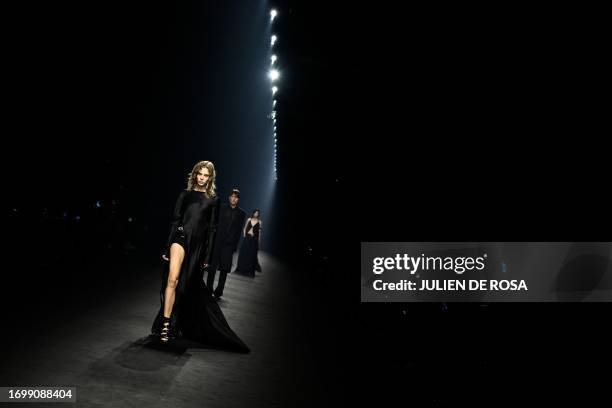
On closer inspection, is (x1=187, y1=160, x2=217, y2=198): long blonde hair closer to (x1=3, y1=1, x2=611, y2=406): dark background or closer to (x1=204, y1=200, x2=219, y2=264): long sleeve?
(x1=204, y1=200, x2=219, y2=264): long sleeve

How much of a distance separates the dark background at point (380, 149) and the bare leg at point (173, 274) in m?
1.93

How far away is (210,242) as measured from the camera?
707cm

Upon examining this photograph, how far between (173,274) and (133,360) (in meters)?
1.44

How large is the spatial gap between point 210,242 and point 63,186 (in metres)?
8.12

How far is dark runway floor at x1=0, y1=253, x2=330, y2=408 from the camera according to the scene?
174 inches

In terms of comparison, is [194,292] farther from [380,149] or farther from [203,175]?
[380,149]

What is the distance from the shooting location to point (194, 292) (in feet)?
21.9

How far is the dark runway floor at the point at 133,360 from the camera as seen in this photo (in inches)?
174

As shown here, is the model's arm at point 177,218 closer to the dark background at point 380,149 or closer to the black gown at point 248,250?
the dark background at point 380,149

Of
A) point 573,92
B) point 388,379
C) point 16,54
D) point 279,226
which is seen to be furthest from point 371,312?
point 279,226

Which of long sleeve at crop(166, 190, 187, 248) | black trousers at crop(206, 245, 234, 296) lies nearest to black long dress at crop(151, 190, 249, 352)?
long sleeve at crop(166, 190, 187, 248)

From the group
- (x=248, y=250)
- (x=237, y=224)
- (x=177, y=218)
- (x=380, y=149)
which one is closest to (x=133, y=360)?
(x=177, y=218)

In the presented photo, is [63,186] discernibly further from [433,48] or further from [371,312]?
[433,48]

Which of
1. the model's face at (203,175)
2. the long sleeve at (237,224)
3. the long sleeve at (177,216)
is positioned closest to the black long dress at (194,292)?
the long sleeve at (177,216)
